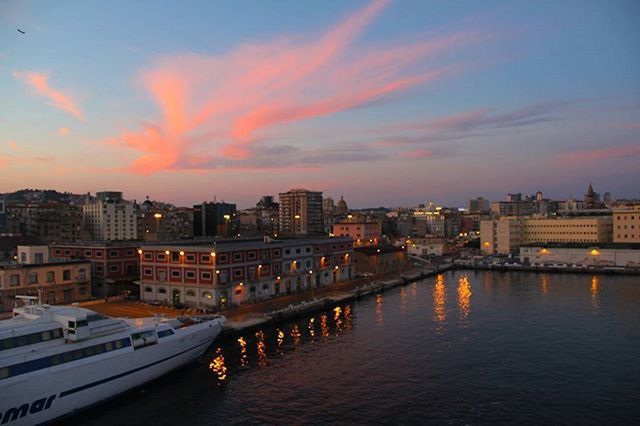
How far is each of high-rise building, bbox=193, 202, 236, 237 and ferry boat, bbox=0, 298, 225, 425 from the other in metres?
135

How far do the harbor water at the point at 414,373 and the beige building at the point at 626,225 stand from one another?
5264 centimetres

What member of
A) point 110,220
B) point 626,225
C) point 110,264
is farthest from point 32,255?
point 626,225

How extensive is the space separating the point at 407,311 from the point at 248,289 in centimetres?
1504

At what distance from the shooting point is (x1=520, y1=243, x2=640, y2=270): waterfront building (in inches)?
3221

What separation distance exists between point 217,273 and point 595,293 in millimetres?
42486

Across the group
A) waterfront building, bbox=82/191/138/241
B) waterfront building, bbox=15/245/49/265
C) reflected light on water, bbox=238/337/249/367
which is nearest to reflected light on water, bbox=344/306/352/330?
reflected light on water, bbox=238/337/249/367

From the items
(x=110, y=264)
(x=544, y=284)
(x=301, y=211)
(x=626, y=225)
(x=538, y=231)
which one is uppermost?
(x=301, y=211)

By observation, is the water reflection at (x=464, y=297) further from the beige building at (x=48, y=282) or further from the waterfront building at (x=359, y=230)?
the waterfront building at (x=359, y=230)

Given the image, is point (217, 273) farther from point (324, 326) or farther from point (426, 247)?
point (426, 247)

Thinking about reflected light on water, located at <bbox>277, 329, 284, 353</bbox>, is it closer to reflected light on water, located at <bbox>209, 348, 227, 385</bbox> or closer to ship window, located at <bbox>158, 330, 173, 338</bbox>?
reflected light on water, located at <bbox>209, 348, 227, 385</bbox>

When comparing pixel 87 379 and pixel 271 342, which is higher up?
pixel 87 379

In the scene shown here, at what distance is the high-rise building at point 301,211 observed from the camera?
17538 cm

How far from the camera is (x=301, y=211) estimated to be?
6909 inches

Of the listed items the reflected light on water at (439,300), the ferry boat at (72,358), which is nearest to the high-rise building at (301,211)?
the reflected light on water at (439,300)
